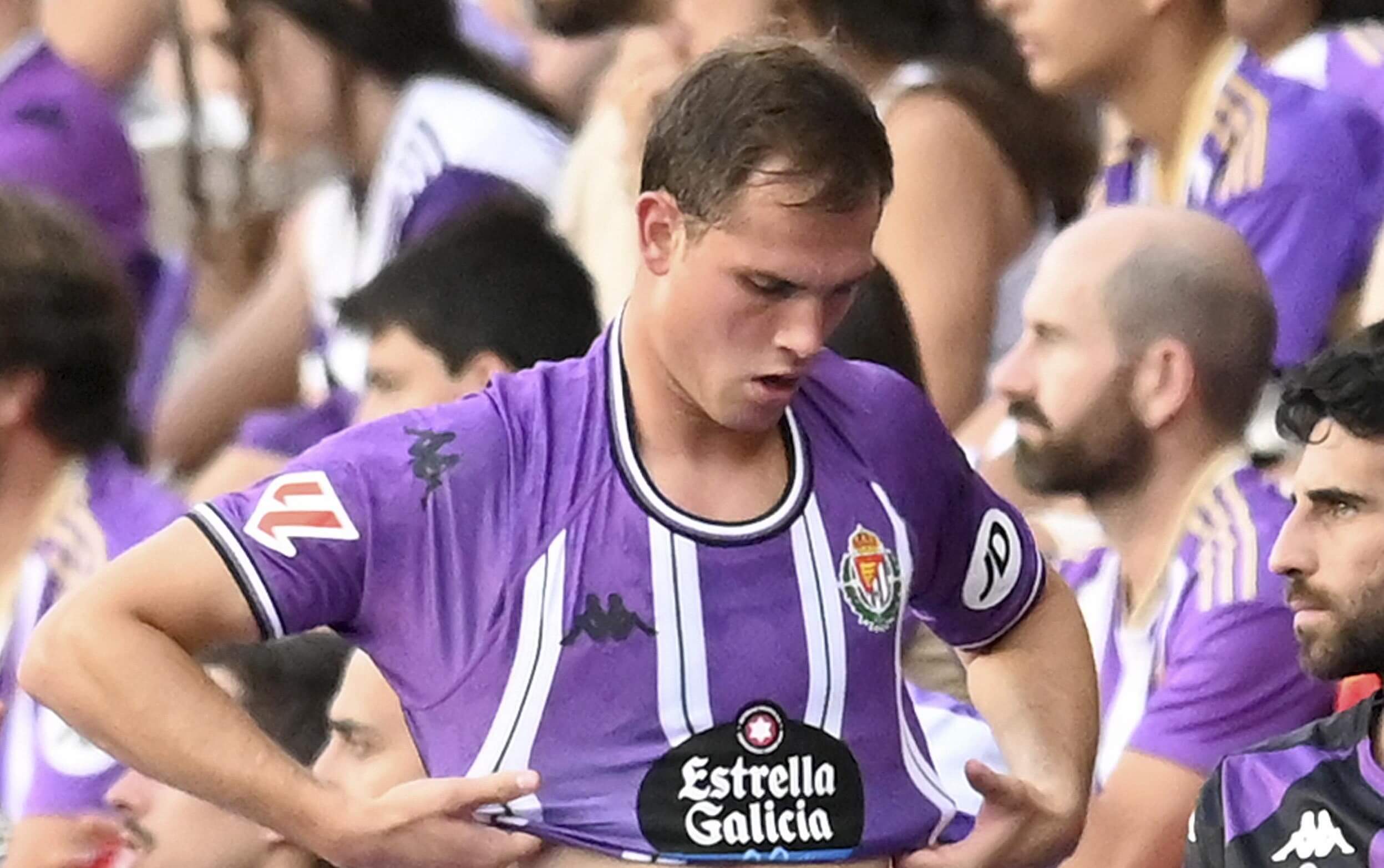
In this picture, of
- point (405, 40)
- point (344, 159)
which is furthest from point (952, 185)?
point (344, 159)

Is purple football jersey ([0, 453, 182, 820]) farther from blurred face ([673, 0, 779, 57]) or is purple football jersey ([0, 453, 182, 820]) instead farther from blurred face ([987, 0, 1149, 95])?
blurred face ([987, 0, 1149, 95])

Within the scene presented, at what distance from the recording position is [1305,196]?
4.03 meters

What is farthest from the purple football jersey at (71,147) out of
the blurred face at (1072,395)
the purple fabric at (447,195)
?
the blurred face at (1072,395)

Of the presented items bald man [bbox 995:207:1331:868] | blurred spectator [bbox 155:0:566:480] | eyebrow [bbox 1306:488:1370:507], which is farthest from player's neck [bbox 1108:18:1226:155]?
eyebrow [bbox 1306:488:1370:507]

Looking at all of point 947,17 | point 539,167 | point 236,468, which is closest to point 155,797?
point 236,468

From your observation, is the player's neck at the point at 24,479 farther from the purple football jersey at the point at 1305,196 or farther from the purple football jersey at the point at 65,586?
the purple football jersey at the point at 1305,196

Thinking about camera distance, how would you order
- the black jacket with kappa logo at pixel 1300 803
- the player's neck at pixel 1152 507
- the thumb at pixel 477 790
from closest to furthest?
the thumb at pixel 477 790 → the black jacket with kappa logo at pixel 1300 803 → the player's neck at pixel 1152 507

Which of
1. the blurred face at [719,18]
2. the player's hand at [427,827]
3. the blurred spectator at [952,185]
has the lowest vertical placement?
the player's hand at [427,827]

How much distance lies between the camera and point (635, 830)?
2.61 m

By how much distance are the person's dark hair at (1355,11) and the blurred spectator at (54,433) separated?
1.79m

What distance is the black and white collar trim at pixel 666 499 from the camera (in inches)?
104

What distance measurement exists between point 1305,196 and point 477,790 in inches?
75.2

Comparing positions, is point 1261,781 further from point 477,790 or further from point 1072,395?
point 477,790

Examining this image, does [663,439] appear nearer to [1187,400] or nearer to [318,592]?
[318,592]
